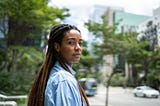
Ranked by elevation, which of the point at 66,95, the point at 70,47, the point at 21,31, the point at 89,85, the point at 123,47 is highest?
the point at 21,31

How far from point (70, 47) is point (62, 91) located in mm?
162

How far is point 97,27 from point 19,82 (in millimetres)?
3058

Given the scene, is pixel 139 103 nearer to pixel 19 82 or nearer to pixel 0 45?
pixel 19 82

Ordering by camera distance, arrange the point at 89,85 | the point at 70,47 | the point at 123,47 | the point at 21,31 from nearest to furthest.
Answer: the point at 70,47
the point at 123,47
the point at 21,31
the point at 89,85

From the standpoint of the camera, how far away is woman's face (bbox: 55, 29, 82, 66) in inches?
36.2

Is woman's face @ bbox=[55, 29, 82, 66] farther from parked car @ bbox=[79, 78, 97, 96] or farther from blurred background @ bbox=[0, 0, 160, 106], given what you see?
parked car @ bbox=[79, 78, 97, 96]

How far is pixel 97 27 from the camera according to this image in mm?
9773

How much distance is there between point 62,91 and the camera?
81 cm

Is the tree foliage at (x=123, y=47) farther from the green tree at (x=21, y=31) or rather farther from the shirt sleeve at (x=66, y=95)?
the shirt sleeve at (x=66, y=95)

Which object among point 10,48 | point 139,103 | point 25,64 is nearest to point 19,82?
point 10,48

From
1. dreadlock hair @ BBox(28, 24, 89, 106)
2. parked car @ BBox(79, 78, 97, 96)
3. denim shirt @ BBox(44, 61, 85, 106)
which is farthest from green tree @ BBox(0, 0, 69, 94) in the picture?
denim shirt @ BBox(44, 61, 85, 106)

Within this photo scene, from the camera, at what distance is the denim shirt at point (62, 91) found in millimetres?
809

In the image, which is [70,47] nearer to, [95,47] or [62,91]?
[62,91]

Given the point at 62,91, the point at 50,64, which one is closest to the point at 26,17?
the point at 50,64
